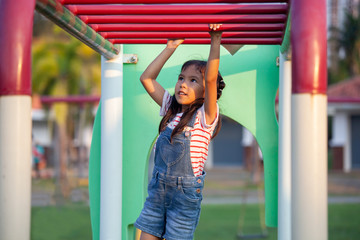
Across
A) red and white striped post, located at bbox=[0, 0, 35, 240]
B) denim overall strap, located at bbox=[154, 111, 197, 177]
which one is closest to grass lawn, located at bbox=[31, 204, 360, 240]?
denim overall strap, located at bbox=[154, 111, 197, 177]

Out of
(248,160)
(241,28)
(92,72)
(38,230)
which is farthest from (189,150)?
(248,160)

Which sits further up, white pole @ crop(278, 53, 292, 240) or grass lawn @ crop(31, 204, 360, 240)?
white pole @ crop(278, 53, 292, 240)

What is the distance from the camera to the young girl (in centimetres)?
246

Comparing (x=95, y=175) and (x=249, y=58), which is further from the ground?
(x=249, y=58)

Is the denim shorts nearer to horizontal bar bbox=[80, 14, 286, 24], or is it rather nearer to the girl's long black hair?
the girl's long black hair

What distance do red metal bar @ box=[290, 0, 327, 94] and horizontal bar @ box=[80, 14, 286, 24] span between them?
0.63 meters

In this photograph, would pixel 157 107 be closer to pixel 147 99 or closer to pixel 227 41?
pixel 147 99

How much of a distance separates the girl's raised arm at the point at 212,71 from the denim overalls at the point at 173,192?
15 centimetres

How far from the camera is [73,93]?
52.0 ft

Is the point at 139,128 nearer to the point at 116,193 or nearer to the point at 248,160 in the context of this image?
the point at 116,193

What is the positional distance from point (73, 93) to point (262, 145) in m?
13.0

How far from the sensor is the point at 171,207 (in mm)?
2484

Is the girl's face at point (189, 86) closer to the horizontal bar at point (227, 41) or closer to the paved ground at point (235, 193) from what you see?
the horizontal bar at point (227, 41)

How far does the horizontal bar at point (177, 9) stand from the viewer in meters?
2.40
